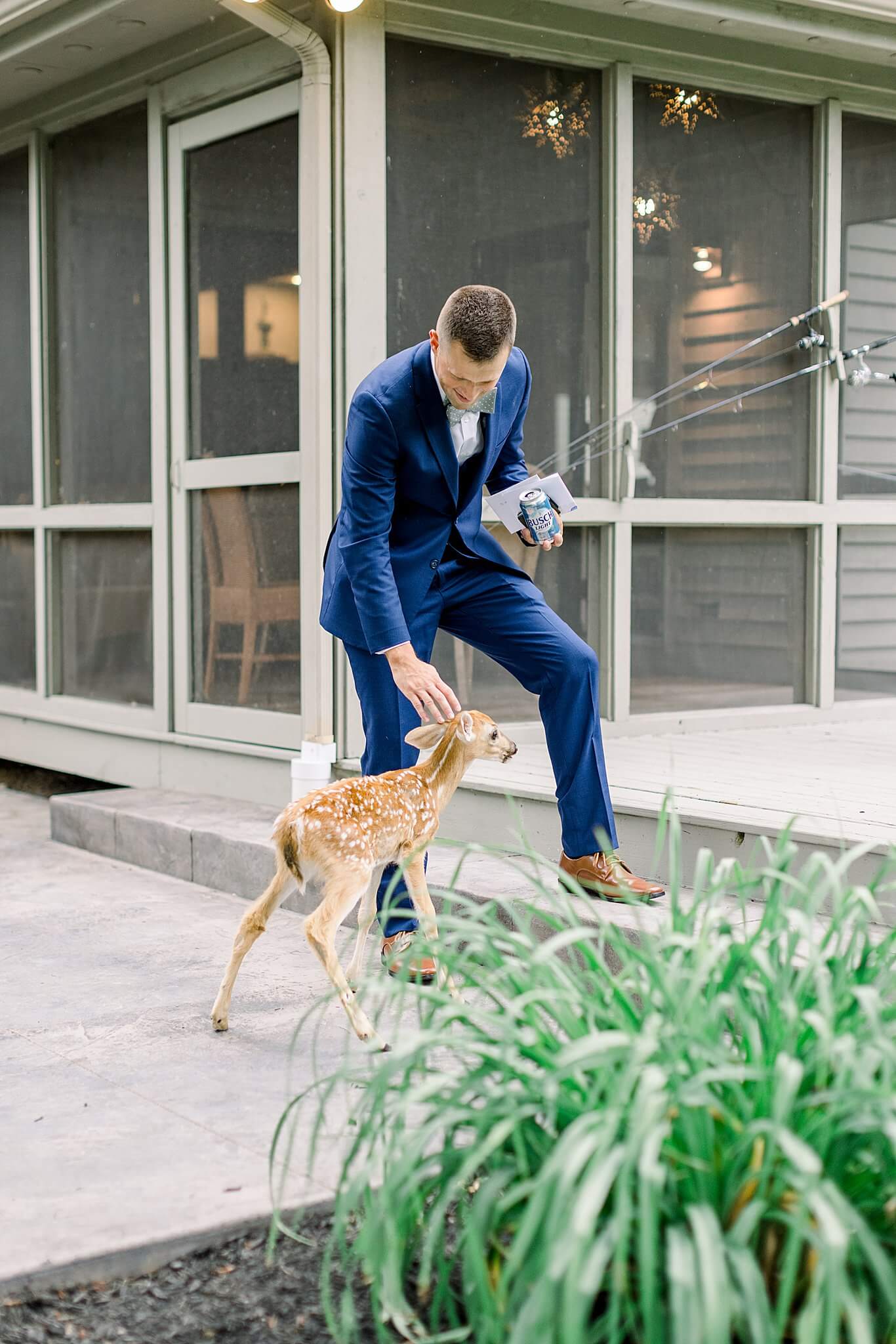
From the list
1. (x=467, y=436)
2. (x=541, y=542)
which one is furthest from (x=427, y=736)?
(x=467, y=436)

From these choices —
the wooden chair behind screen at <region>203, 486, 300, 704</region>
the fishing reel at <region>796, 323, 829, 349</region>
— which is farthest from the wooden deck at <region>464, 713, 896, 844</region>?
the fishing reel at <region>796, 323, 829, 349</region>

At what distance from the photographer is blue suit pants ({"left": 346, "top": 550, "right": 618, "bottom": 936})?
165 inches

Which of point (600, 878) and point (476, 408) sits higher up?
point (476, 408)

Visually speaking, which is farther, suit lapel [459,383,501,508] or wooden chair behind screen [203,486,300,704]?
wooden chair behind screen [203,486,300,704]

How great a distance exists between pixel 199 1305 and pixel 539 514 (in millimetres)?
2533

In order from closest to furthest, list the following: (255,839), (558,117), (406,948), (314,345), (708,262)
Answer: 1. (406,948)
2. (255,839)
3. (314,345)
4. (558,117)
5. (708,262)

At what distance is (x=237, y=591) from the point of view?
6.32 meters

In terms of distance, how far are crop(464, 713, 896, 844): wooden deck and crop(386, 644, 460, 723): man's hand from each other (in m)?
0.44

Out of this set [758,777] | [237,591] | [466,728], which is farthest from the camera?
[237,591]

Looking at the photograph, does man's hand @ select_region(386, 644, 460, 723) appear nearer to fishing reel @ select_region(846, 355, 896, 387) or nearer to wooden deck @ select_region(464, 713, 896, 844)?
wooden deck @ select_region(464, 713, 896, 844)

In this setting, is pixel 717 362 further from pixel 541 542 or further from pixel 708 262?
pixel 541 542

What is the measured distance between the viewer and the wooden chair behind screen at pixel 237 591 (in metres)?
6.17

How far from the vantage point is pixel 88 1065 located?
3650 mm

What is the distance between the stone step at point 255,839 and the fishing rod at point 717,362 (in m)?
1.66
